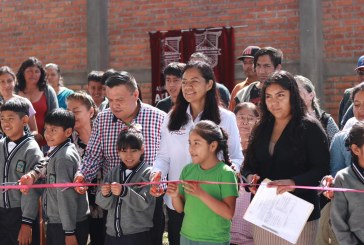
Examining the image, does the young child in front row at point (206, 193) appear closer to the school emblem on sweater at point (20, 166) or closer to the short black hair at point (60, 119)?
the short black hair at point (60, 119)

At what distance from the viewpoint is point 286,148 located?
12.7 feet

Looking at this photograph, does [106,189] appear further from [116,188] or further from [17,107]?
[17,107]

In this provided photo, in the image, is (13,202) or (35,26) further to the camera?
(35,26)

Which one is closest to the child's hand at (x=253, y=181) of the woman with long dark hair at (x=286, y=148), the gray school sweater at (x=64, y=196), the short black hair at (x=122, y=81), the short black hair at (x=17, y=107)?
the woman with long dark hair at (x=286, y=148)

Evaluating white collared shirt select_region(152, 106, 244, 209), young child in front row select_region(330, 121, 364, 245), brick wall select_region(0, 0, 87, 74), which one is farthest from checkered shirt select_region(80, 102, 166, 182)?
brick wall select_region(0, 0, 87, 74)

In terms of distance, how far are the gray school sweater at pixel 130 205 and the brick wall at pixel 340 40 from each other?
16.5 feet

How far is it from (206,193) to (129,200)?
83 centimetres

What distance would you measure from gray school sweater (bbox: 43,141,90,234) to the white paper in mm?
1639

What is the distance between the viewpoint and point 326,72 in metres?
8.90

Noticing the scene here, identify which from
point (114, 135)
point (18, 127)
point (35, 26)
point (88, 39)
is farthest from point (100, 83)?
point (35, 26)

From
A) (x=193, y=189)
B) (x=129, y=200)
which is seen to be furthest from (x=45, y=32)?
(x=193, y=189)

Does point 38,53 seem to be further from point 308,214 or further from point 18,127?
point 308,214

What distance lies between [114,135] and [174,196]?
917mm

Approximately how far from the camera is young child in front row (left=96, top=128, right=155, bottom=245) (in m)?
4.49
